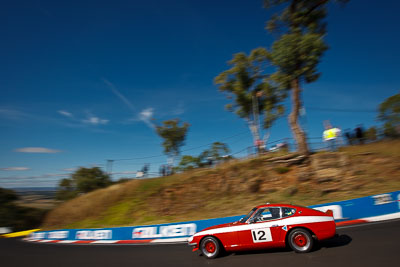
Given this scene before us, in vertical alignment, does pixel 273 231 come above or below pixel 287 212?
below

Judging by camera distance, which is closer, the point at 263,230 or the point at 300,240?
the point at 300,240

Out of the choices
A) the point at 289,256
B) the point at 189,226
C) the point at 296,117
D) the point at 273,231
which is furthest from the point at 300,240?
the point at 296,117

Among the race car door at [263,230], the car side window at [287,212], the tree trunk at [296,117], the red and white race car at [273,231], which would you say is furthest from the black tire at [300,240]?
the tree trunk at [296,117]

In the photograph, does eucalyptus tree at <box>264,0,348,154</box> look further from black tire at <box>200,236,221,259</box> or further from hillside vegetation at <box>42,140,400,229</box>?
black tire at <box>200,236,221,259</box>

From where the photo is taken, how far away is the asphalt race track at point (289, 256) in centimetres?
546

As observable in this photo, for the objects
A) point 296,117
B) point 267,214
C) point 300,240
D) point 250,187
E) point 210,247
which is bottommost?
point 210,247

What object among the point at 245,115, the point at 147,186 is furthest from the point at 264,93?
the point at 147,186

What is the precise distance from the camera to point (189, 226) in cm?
1105

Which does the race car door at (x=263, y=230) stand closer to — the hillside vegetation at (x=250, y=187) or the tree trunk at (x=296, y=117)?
the hillside vegetation at (x=250, y=187)

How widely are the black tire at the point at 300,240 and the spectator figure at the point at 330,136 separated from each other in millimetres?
12631

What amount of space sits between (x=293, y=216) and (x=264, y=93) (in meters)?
21.4

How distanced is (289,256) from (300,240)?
0.55 m

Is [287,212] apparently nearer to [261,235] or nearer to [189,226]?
[261,235]

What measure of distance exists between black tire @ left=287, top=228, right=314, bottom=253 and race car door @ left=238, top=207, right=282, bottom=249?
1.09 ft
